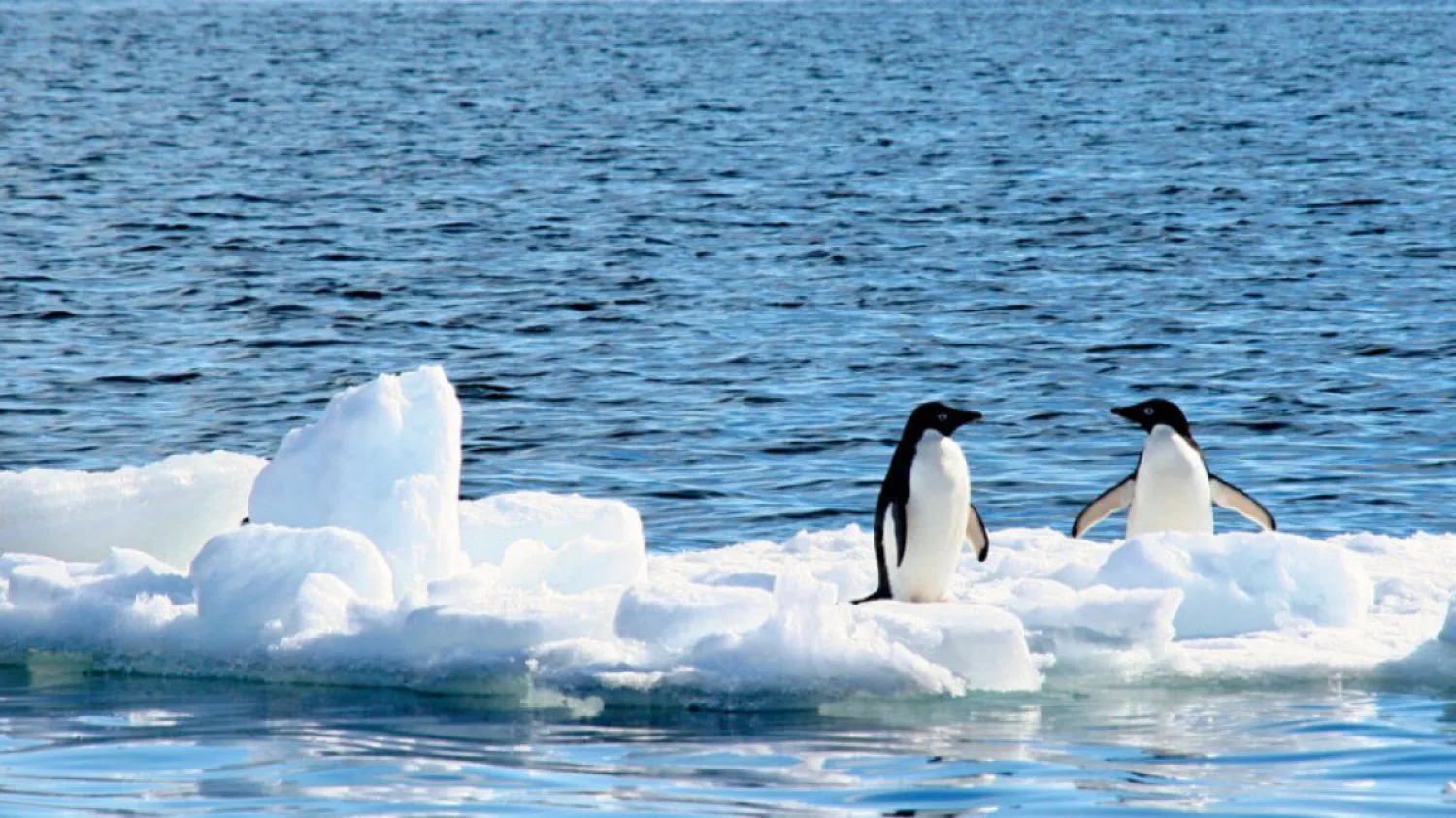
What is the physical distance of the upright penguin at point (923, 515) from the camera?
9.25m

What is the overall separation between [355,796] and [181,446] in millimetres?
7914

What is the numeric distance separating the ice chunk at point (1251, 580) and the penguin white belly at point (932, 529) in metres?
0.80

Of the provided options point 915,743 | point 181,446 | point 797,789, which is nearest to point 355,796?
point 797,789

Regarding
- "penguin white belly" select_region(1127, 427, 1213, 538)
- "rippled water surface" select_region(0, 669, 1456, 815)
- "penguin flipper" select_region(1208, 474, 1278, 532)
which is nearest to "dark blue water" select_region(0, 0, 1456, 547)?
"penguin flipper" select_region(1208, 474, 1278, 532)

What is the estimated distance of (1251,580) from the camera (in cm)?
866

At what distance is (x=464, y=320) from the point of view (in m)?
18.8

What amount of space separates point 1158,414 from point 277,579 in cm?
447

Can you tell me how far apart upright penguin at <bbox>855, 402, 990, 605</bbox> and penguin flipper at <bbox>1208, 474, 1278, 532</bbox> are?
5.61 feet

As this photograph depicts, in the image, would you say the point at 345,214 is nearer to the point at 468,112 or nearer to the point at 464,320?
the point at 464,320

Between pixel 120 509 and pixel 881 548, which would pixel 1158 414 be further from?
pixel 120 509

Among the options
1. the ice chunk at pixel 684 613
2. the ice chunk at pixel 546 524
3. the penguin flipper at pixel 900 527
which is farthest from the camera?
the ice chunk at pixel 546 524

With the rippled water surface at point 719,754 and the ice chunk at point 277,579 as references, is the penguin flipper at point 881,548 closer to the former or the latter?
the rippled water surface at point 719,754

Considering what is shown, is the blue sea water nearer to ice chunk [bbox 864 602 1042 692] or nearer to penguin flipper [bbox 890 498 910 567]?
ice chunk [bbox 864 602 1042 692]

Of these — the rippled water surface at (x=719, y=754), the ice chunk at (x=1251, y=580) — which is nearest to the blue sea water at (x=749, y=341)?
the rippled water surface at (x=719, y=754)
